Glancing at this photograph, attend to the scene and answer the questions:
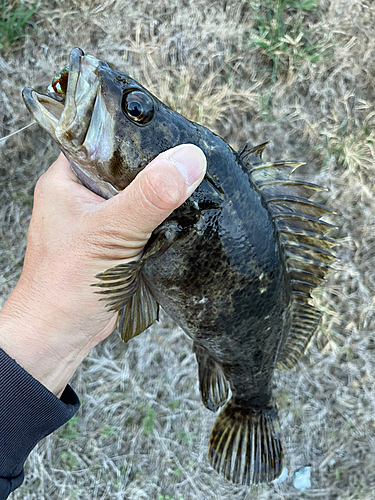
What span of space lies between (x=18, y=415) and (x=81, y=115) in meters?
1.56

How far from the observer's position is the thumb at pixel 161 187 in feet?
4.97

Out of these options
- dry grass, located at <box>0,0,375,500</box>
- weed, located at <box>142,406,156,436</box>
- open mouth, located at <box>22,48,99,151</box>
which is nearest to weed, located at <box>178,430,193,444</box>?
dry grass, located at <box>0,0,375,500</box>

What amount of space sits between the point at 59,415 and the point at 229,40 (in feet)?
10.2

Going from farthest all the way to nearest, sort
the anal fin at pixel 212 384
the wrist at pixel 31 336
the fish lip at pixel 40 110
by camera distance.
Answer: the anal fin at pixel 212 384 → the wrist at pixel 31 336 → the fish lip at pixel 40 110

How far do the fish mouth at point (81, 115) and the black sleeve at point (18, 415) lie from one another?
1161 mm

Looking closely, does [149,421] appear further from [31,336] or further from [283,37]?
[283,37]

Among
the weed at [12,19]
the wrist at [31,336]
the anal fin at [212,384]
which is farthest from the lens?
the weed at [12,19]

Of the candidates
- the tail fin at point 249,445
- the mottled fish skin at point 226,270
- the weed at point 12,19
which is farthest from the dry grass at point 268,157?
the mottled fish skin at point 226,270

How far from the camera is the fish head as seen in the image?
5.09 ft

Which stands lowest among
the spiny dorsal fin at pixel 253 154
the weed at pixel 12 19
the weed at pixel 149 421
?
the weed at pixel 149 421


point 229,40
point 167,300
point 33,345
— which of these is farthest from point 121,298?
point 229,40

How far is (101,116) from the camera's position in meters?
1.59

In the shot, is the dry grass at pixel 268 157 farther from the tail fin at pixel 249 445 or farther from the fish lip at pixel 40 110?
the fish lip at pixel 40 110

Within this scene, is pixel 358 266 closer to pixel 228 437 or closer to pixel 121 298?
pixel 228 437
